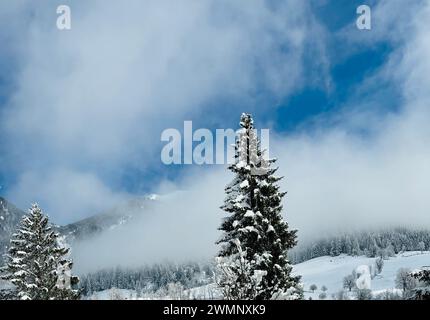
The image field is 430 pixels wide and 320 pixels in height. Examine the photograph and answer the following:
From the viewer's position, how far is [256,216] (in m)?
22.3

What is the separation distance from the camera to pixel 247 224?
72.9 ft

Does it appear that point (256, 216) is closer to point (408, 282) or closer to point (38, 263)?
point (38, 263)

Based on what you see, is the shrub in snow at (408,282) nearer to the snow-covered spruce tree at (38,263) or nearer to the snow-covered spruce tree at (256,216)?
the snow-covered spruce tree at (256,216)

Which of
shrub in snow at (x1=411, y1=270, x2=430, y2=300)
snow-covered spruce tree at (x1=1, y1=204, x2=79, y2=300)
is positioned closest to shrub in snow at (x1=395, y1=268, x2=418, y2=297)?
shrub in snow at (x1=411, y1=270, x2=430, y2=300)

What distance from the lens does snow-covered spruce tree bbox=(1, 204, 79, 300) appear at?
101 ft

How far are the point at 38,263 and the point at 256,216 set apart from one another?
51.6 ft

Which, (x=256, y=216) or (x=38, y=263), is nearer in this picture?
(x=256, y=216)

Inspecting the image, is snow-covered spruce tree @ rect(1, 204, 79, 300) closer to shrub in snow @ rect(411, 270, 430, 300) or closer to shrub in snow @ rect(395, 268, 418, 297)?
shrub in snow @ rect(395, 268, 418, 297)

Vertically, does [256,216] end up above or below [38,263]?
above

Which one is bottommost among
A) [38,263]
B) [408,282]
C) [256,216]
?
[408,282]

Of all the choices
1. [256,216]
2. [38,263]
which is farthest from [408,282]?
[256,216]

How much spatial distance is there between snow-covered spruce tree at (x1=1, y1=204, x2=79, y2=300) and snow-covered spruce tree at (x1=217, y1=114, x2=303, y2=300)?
13.6 metres

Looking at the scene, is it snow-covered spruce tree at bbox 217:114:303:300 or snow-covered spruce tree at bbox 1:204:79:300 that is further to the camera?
snow-covered spruce tree at bbox 1:204:79:300
